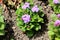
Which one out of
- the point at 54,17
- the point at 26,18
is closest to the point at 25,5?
the point at 26,18

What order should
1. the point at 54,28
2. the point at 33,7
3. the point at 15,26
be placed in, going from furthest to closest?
the point at 15,26 < the point at 33,7 < the point at 54,28

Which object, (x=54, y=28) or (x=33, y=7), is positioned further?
(x=33, y=7)

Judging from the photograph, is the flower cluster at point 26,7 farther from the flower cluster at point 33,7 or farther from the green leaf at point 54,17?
the green leaf at point 54,17

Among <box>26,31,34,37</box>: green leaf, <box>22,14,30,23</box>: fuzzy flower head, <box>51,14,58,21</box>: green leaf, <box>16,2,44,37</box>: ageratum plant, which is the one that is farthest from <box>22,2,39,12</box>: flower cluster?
<box>26,31,34,37</box>: green leaf

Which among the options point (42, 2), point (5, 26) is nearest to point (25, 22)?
point (5, 26)

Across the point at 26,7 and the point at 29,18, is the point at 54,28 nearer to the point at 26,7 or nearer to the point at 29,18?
the point at 29,18

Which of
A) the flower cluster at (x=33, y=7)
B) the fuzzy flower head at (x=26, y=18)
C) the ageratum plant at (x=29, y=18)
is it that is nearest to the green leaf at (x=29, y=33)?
the ageratum plant at (x=29, y=18)

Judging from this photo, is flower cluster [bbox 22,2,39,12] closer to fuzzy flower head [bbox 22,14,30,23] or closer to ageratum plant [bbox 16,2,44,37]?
ageratum plant [bbox 16,2,44,37]
